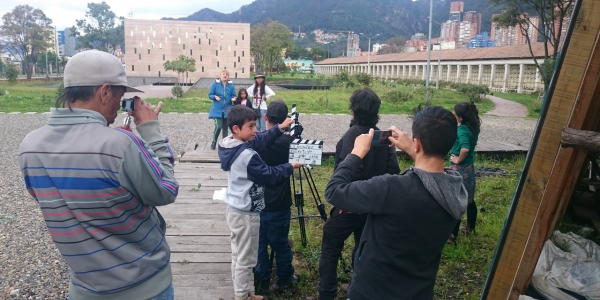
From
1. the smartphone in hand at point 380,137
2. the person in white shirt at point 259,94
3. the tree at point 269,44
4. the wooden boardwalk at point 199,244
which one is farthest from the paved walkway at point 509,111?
the tree at point 269,44

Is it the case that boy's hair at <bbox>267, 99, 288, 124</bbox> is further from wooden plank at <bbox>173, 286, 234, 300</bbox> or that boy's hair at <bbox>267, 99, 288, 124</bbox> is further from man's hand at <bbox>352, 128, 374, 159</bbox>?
man's hand at <bbox>352, 128, 374, 159</bbox>

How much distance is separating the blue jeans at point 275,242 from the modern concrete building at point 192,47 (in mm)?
69651

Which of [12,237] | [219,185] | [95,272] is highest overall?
[95,272]

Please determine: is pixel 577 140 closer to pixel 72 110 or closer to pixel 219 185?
pixel 72 110

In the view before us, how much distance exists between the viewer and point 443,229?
1940 millimetres

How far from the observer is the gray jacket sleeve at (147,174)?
5.24 ft

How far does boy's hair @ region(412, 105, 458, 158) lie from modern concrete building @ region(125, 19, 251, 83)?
7126 centimetres

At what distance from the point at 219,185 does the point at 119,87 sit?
14.9 ft

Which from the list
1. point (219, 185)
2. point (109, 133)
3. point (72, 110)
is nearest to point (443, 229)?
point (109, 133)

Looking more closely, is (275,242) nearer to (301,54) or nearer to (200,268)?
(200,268)

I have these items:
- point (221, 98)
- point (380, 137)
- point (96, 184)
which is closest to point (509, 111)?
point (221, 98)

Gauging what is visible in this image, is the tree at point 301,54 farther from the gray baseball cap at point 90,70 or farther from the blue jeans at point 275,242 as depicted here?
the gray baseball cap at point 90,70

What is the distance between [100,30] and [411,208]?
322 feet

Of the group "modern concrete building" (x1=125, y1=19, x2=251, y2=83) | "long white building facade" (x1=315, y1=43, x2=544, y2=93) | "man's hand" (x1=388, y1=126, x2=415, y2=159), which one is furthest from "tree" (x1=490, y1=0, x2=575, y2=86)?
"modern concrete building" (x1=125, y1=19, x2=251, y2=83)
